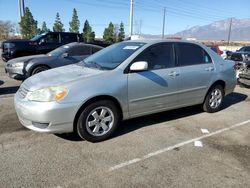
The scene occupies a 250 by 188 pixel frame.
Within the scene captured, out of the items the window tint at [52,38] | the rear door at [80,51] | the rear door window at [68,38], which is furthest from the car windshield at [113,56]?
the rear door window at [68,38]

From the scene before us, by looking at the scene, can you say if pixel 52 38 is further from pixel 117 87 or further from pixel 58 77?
pixel 117 87

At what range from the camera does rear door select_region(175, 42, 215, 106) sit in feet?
16.8

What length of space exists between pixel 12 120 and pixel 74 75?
5.86 feet

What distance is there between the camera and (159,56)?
4.83 m

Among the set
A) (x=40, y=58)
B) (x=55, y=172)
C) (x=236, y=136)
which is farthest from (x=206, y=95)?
(x=40, y=58)

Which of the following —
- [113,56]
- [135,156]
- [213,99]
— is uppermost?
[113,56]

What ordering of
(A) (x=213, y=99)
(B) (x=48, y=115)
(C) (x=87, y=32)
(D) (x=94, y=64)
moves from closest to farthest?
(B) (x=48, y=115) < (D) (x=94, y=64) < (A) (x=213, y=99) < (C) (x=87, y=32)

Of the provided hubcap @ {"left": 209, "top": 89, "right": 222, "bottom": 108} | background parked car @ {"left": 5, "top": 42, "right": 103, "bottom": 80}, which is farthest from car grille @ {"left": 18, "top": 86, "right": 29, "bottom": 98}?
background parked car @ {"left": 5, "top": 42, "right": 103, "bottom": 80}

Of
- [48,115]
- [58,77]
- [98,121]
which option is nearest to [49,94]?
[48,115]

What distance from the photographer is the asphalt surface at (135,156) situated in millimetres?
3125

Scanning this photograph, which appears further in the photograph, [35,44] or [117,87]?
[35,44]

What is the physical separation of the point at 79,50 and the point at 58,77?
16.8 ft

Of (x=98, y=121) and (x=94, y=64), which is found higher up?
(x=94, y=64)

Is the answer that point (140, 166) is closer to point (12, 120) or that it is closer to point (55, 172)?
point (55, 172)
